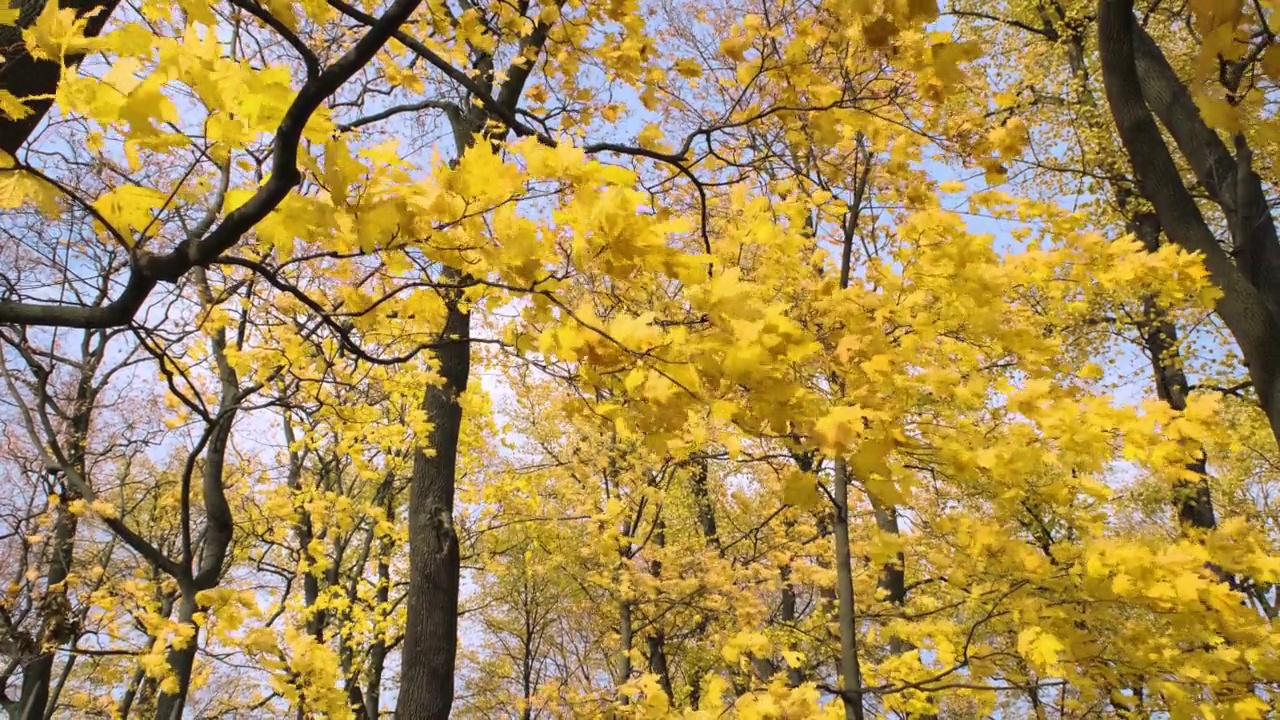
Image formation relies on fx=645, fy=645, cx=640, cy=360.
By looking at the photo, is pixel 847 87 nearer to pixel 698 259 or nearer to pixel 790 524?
pixel 698 259

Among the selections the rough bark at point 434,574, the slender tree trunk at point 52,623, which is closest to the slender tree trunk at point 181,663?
the slender tree trunk at point 52,623

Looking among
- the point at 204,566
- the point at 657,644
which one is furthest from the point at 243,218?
the point at 657,644

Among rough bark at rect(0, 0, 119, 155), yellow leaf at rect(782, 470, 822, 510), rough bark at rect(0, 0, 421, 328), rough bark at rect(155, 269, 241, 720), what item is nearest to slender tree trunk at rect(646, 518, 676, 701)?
rough bark at rect(155, 269, 241, 720)

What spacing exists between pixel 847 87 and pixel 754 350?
152 cm

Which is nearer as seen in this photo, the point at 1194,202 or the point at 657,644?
the point at 1194,202

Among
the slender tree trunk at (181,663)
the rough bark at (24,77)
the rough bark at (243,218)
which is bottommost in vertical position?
the slender tree trunk at (181,663)

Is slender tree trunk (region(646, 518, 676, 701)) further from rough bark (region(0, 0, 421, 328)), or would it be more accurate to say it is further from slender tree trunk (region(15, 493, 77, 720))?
rough bark (region(0, 0, 421, 328))

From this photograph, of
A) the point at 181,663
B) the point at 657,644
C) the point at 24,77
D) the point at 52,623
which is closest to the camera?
the point at 24,77

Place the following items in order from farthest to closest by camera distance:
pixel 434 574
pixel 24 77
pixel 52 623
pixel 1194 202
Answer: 1. pixel 52 623
2. pixel 434 574
3. pixel 1194 202
4. pixel 24 77

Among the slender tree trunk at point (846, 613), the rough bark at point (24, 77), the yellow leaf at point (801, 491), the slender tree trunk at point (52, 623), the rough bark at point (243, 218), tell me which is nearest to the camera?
the rough bark at point (243, 218)

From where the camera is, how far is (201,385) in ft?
27.2

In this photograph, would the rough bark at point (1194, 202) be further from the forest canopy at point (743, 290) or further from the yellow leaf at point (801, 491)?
the yellow leaf at point (801, 491)

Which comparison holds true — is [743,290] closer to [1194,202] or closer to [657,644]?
[1194,202]

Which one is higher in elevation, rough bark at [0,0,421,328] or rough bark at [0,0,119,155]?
rough bark at [0,0,119,155]
